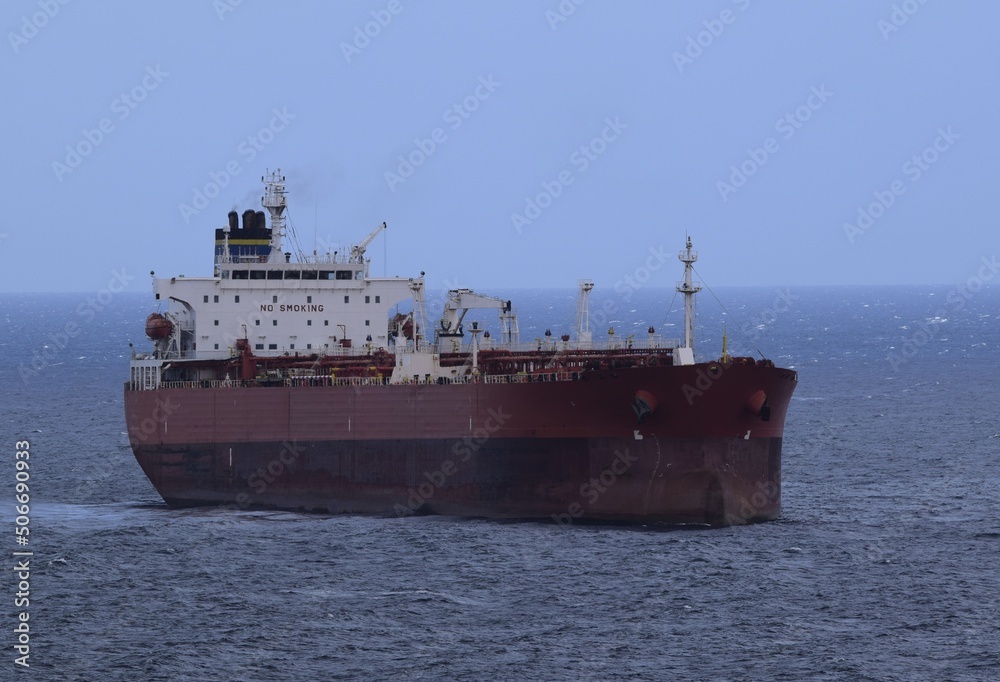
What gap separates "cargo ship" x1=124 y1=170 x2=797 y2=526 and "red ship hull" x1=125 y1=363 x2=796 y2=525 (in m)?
0.05

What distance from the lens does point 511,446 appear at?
149ft

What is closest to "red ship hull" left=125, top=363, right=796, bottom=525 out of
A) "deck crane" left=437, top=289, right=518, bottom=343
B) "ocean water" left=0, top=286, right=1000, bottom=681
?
"ocean water" left=0, top=286, right=1000, bottom=681

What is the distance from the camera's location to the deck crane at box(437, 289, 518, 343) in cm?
5209

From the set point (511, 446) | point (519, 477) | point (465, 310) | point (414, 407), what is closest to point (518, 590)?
point (519, 477)

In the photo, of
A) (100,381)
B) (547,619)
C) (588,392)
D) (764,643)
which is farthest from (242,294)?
(100,381)

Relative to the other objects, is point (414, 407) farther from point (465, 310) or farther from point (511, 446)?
point (465, 310)

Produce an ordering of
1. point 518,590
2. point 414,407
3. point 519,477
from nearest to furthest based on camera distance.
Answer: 1. point 518,590
2. point 519,477
3. point 414,407

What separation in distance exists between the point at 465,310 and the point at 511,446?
28.9 ft

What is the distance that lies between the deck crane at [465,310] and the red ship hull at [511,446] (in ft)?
17.2

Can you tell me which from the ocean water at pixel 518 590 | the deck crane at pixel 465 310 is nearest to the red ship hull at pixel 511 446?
the ocean water at pixel 518 590

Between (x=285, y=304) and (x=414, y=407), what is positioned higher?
(x=285, y=304)

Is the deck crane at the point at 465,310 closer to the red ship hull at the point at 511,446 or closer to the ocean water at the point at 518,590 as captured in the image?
the red ship hull at the point at 511,446

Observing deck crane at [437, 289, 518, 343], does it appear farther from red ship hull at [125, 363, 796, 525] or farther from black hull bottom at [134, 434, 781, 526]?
black hull bottom at [134, 434, 781, 526]

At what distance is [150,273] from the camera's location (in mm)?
55312
